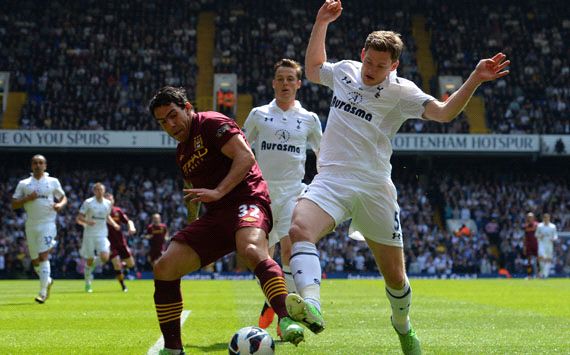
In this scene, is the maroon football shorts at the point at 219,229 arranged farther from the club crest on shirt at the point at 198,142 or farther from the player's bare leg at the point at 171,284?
the club crest on shirt at the point at 198,142

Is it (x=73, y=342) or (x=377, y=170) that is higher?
(x=377, y=170)

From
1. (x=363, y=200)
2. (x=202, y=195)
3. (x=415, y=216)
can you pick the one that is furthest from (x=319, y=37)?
(x=415, y=216)

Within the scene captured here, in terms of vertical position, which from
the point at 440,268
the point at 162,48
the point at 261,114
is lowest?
the point at 440,268

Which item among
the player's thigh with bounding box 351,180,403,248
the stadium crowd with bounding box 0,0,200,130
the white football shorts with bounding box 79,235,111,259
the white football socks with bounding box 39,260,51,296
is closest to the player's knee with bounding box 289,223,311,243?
the player's thigh with bounding box 351,180,403,248

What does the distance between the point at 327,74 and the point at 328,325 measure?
Answer: 479 centimetres

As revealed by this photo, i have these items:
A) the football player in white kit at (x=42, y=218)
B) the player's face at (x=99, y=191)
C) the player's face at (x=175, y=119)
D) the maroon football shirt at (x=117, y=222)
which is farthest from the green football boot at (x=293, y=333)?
the maroon football shirt at (x=117, y=222)

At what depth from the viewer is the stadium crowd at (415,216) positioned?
3666cm

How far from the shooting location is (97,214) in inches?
918

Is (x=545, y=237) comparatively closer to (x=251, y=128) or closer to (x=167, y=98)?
(x=251, y=128)

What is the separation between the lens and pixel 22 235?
123 ft

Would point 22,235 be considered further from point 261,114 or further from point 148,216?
point 261,114

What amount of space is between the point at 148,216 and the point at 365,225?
32.8 m

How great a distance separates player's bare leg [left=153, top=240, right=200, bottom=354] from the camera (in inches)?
268

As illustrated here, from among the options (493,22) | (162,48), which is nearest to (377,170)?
(162,48)
